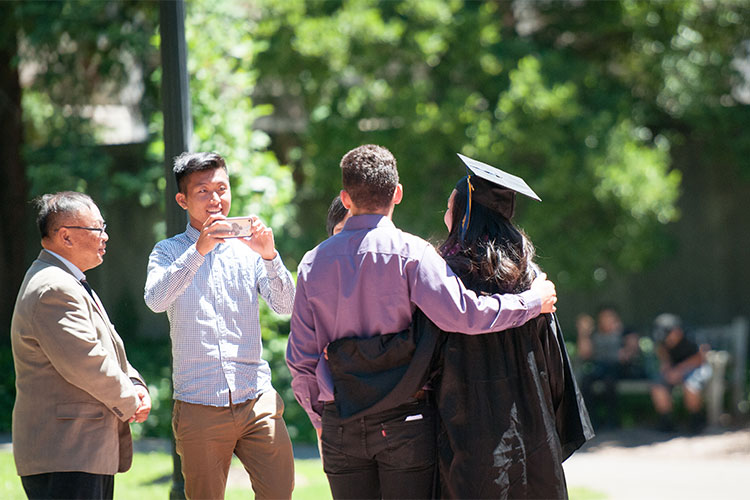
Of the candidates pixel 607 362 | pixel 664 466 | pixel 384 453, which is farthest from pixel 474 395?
pixel 607 362

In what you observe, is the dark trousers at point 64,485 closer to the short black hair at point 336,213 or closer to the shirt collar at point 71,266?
the shirt collar at point 71,266

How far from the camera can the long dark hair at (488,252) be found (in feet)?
10.7

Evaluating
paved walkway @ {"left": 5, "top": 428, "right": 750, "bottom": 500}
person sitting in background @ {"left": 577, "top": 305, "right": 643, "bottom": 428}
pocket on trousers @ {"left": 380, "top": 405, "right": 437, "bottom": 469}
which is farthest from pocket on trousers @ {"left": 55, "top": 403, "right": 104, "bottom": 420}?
person sitting in background @ {"left": 577, "top": 305, "right": 643, "bottom": 428}

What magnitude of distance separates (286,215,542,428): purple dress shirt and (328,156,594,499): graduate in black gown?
0.29 feet

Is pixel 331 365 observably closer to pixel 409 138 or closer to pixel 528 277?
pixel 528 277

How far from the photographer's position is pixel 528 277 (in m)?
3.34

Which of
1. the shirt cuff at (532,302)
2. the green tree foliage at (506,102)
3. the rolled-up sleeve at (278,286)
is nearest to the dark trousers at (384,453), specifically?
the shirt cuff at (532,302)

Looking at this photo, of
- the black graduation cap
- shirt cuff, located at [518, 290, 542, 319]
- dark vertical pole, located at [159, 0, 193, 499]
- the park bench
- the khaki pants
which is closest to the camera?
shirt cuff, located at [518, 290, 542, 319]

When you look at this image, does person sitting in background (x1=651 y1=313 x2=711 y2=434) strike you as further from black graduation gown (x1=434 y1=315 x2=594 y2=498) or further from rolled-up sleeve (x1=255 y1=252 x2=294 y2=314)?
rolled-up sleeve (x1=255 y1=252 x2=294 y2=314)

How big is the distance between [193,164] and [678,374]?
810 centimetres

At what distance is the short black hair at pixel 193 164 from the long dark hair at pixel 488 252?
111 cm

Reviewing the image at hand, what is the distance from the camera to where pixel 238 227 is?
11.5 ft

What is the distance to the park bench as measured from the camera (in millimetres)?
10156

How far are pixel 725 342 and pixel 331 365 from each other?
30.9ft
